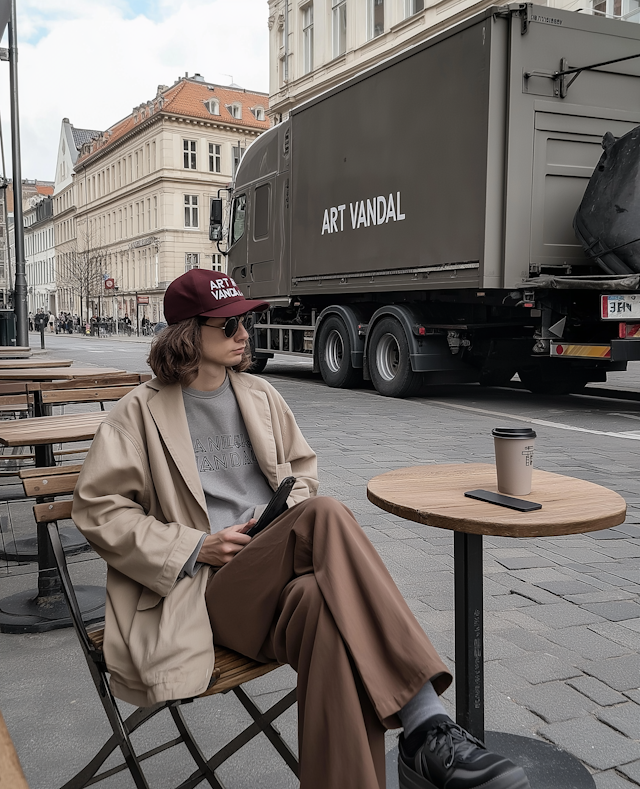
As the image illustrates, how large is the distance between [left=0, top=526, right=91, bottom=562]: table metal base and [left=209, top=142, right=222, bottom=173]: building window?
66.8 metres

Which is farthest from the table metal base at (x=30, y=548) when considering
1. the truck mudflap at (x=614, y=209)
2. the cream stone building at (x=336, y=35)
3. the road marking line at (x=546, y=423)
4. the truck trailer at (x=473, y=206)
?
the cream stone building at (x=336, y=35)

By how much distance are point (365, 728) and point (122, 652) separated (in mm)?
618

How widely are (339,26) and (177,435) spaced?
31.8 m

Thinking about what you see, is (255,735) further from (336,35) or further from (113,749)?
(336,35)

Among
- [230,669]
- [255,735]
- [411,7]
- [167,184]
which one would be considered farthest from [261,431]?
[167,184]

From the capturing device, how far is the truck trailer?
30.9 ft

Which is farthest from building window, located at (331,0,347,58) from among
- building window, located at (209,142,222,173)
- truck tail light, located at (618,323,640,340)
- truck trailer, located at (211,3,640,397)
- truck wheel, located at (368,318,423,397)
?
building window, located at (209,142,222,173)

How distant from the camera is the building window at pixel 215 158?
6850cm

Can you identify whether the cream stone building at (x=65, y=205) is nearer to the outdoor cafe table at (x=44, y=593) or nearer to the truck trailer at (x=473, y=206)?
the truck trailer at (x=473, y=206)

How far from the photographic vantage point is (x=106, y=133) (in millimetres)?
84625

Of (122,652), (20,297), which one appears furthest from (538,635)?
(20,297)

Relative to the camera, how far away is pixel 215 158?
2712 inches

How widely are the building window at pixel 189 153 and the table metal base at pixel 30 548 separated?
216 feet

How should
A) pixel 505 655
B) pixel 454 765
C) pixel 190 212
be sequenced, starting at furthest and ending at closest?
pixel 190 212, pixel 505 655, pixel 454 765
